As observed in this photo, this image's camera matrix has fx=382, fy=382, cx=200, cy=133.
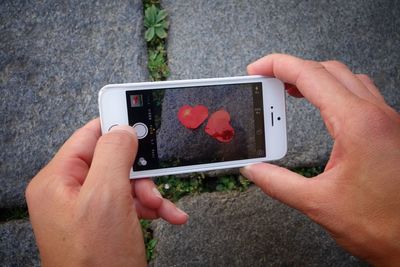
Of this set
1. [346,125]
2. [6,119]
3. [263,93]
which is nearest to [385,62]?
[263,93]

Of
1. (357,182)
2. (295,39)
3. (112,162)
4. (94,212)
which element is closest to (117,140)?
(112,162)

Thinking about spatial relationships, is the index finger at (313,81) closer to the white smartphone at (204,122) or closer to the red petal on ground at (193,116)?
the white smartphone at (204,122)

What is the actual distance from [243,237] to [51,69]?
98 centimetres

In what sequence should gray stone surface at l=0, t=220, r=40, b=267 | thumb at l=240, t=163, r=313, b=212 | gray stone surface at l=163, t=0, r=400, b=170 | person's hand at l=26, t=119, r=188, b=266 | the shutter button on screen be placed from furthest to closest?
gray stone surface at l=163, t=0, r=400, b=170
gray stone surface at l=0, t=220, r=40, b=267
the shutter button on screen
thumb at l=240, t=163, r=313, b=212
person's hand at l=26, t=119, r=188, b=266

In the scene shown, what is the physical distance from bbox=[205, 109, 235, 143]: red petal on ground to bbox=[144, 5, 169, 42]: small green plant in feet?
1.53

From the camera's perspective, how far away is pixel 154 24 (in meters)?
1.52

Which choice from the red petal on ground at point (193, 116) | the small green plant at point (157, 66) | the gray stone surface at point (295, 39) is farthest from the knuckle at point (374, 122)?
the small green plant at point (157, 66)

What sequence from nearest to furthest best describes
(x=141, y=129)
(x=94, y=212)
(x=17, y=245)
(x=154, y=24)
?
(x=94, y=212) < (x=141, y=129) < (x=17, y=245) < (x=154, y=24)

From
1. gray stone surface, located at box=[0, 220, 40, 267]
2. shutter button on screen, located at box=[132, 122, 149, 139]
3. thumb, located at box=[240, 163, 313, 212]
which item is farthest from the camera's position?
gray stone surface, located at box=[0, 220, 40, 267]

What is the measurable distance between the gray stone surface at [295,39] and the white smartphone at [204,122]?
0.98ft

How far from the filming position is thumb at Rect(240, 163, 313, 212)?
99cm

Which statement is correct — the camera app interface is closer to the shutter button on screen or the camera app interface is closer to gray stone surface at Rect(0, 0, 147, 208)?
the shutter button on screen

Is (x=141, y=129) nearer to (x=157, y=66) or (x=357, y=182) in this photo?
(x=157, y=66)

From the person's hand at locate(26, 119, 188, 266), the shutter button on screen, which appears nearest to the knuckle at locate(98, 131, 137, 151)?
the person's hand at locate(26, 119, 188, 266)
